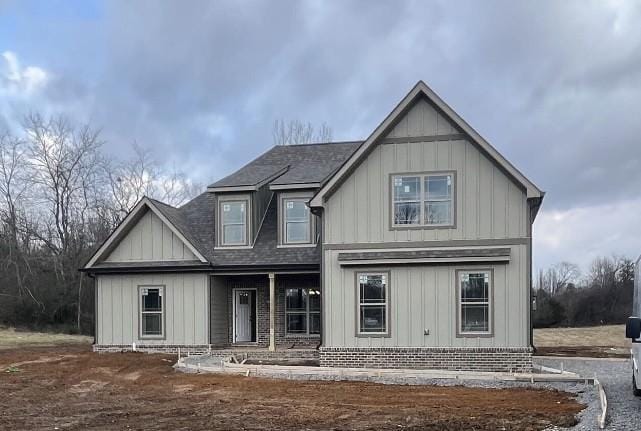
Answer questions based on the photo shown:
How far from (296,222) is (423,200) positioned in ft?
17.1

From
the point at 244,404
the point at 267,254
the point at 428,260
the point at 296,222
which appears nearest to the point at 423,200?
the point at 428,260

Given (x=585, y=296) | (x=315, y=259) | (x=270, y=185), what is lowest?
(x=585, y=296)

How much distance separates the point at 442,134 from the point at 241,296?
955cm

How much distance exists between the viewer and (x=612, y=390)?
14.4 metres

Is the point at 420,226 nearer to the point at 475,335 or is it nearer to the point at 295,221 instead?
the point at 475,335

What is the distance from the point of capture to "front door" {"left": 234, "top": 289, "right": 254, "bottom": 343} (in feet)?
76.1

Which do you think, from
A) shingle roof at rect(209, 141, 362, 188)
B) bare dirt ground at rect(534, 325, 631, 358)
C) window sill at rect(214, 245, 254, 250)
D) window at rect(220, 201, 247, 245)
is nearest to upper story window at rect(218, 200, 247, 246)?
window at rect(220, 201, 247, 245)

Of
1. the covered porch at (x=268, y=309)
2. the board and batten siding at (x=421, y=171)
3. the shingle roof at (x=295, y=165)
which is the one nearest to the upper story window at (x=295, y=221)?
the shingle roof at (x=295, y=165)

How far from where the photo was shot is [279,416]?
11172 mm

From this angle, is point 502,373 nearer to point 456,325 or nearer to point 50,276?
point 456,325

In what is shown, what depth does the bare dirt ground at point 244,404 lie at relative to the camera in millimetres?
10539

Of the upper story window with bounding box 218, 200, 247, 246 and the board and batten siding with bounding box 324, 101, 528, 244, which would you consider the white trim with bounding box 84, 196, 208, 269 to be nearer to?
the upper story window with bounding box 218, 200, 247, 246

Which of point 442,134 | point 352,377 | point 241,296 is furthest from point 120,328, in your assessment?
point 442,134

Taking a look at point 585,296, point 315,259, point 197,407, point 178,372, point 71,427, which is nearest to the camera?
point 71,427
